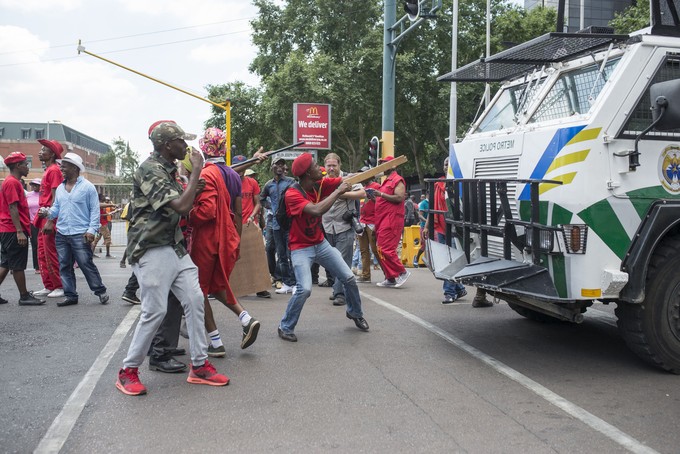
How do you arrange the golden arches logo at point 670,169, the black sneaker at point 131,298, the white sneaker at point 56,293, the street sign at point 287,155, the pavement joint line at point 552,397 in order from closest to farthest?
the pavement joint line at point 552,397 → the golden arches logo at point 670,169 → the black sneaker at point 131,298 → the white sneaker at point 56,293 → the street sign at point 287,155

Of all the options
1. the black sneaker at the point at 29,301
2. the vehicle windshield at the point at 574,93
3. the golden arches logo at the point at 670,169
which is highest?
the vehicle windshield at the point at 574,93

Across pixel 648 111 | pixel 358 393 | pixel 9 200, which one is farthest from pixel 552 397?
pixel 9 200

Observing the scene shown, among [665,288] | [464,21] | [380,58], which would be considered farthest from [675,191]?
[464,21]

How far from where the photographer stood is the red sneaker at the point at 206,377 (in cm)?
501

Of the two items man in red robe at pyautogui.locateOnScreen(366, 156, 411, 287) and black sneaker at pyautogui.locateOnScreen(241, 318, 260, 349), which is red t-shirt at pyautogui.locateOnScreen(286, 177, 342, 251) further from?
man in red robe at pyautogui.locateOnScreen(366, 156, 411, 287)

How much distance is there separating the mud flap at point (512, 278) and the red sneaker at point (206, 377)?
2036mm

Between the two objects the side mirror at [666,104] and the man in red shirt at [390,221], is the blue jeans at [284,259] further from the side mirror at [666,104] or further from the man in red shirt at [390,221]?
the side mirror at [666,104]

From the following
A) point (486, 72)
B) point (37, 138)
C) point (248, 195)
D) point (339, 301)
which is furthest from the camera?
point (37, 138)

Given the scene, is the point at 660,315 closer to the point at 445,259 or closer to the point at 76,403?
the point at 445,259

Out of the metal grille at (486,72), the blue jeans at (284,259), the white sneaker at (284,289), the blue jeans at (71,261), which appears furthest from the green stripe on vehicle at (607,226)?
Result: the blue jeans at (71,261)

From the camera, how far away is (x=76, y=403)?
15.0ft

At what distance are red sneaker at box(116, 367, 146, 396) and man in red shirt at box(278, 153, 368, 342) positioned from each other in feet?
6.34

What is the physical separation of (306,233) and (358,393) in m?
2.14

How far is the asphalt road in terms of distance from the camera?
153 inches
